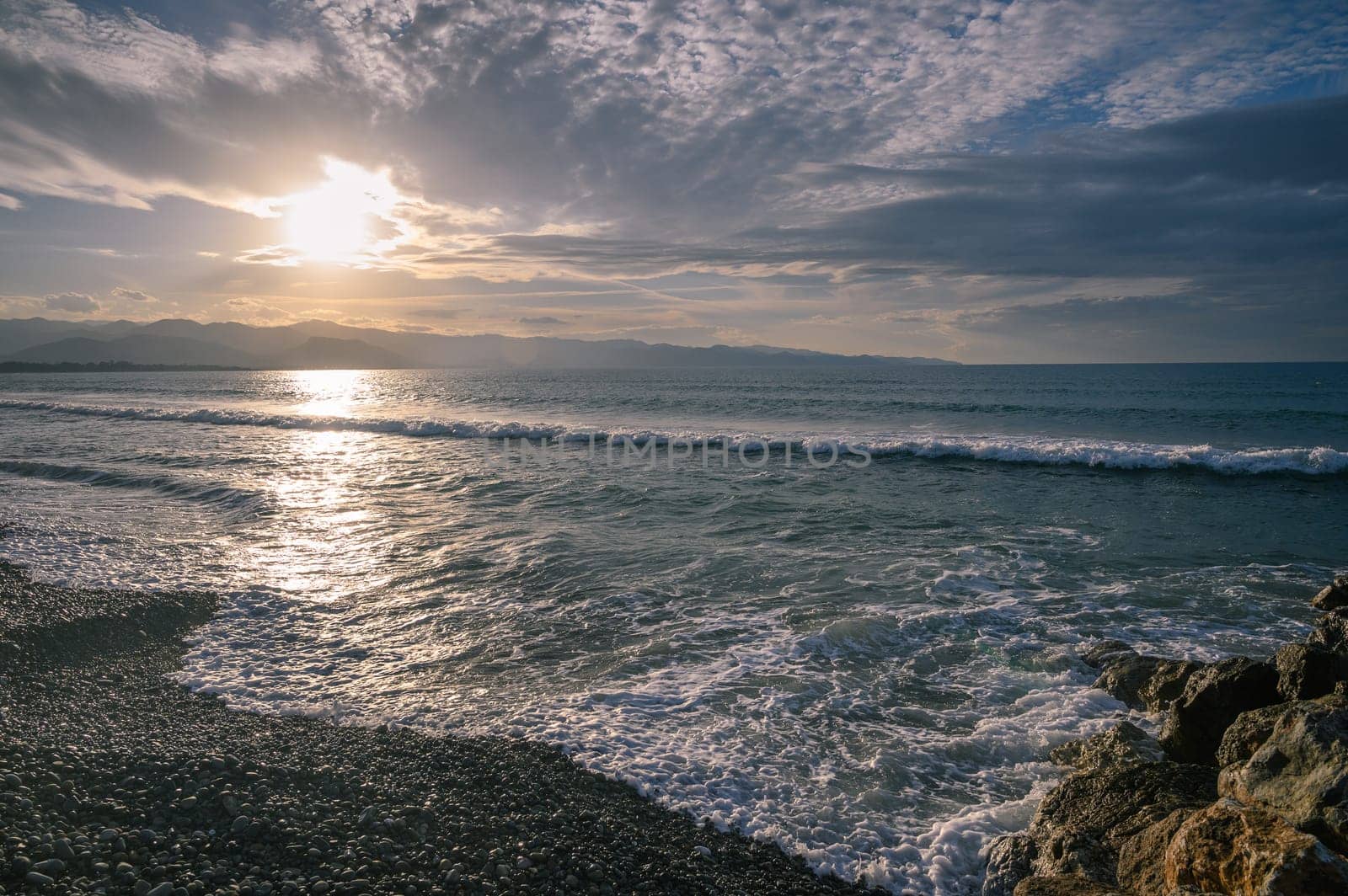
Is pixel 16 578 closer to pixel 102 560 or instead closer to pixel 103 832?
pixel 102 560

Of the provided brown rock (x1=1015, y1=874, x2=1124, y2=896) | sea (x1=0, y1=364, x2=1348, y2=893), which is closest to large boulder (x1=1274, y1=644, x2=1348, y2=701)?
sea (x1=0, y1=364, x2=1348, y2=893)

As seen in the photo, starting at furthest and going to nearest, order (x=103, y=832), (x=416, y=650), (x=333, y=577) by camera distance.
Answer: (x=333, y=577) → (x=416, y=650) → (x=103, y=832)

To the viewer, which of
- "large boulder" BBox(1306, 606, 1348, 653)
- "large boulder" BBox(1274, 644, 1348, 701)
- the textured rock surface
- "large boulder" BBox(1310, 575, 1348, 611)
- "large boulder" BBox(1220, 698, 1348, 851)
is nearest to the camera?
"large boulder" BBox(1220, 698, 1348, 851)

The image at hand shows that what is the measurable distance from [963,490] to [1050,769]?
46.6 ft

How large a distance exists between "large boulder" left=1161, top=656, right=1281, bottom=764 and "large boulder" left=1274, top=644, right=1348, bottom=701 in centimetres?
9

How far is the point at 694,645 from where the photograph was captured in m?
8.48

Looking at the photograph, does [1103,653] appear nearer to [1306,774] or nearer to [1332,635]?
[1332,635]

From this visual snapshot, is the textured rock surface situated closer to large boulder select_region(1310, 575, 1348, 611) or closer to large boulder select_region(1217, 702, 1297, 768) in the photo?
large boulder select_region(1217, 702, 1297, 768)

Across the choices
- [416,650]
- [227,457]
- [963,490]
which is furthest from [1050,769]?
[227,457]

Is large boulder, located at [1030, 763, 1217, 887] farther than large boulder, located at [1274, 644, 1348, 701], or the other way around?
large boulder, located at [1274, 644, 1348, 701]

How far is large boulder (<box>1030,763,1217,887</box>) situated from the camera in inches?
164

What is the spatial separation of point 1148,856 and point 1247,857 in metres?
0.76

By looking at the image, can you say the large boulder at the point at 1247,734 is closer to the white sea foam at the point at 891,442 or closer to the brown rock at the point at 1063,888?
the brown rock at the point at 1063,888

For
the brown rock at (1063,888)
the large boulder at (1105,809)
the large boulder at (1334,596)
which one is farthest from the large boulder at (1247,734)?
the large boulder at (1334,596)
